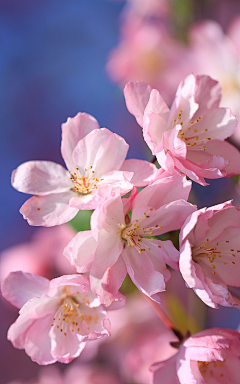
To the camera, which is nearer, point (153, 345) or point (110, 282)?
point (110, 282)

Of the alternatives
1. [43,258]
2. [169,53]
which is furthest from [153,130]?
[169,53]

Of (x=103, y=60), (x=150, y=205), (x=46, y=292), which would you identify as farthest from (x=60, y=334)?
(x=103, y=60)

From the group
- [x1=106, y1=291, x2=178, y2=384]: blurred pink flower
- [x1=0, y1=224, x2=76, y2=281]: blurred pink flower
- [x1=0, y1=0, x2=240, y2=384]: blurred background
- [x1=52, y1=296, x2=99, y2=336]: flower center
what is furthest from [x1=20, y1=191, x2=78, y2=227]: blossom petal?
[x1=0, y1=0, x2=240, y2=384]: blurred background

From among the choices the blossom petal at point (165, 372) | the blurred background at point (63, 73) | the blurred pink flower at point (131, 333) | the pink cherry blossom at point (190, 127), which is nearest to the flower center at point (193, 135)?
the pink cherry blossom at point (190, 127)

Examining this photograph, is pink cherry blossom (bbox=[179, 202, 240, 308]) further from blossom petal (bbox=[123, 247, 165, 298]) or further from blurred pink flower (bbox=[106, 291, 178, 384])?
blurred pink flower (bbox=[106, 291, 178, 384])

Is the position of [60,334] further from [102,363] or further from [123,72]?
[123,72]

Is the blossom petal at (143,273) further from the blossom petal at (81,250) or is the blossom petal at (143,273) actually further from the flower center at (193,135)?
the flower center at (193,135)

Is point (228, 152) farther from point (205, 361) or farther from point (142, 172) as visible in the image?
point (205, 361)
